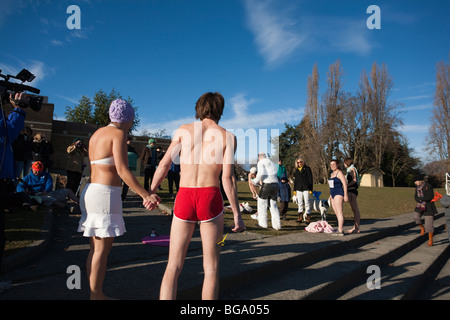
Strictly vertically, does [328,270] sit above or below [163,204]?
below

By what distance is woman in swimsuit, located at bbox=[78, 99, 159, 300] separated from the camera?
247cm

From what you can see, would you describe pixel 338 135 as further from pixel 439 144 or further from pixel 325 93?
pixel 439 144

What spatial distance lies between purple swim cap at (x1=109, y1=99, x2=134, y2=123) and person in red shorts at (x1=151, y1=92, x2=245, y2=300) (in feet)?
1.98

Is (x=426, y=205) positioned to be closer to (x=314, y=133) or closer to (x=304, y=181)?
(x=304, y=181)

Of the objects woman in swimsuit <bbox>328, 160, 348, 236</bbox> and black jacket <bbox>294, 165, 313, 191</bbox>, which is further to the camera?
black jacket <bbox>294, 165, 313, 191</bbox>

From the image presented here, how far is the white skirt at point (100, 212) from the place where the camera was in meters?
2.45

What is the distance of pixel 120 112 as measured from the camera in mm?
2645

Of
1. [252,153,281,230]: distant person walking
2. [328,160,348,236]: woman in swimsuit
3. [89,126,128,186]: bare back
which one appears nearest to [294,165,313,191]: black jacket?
[328,160,348,236]: woman in swimsuit

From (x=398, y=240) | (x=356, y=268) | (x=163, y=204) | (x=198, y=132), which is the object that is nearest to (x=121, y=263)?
(x=198, y=132)

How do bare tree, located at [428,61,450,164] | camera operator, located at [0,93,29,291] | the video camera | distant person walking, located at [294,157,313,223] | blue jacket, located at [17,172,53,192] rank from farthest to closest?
bare tree, located at [428,61,450,164], distant person walking, located at [294,157,313,223], blue jacket, located at [17,172,53,192], the video camera, camera operator, located at [0,93,29,291]

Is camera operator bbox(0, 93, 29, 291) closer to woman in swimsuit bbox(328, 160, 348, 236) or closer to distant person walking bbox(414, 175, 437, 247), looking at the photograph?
woman in swimsuit bbox(328, 160, 348, 236)
